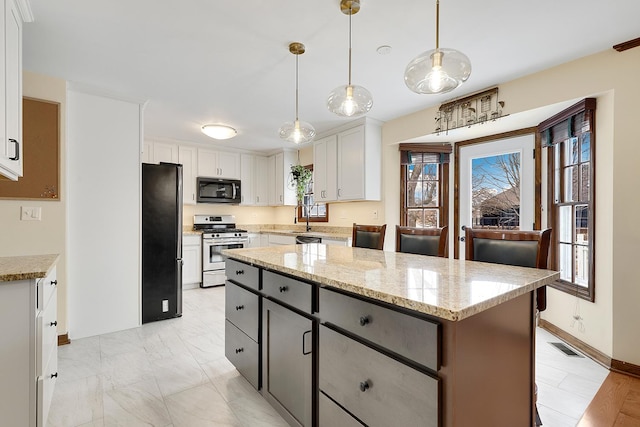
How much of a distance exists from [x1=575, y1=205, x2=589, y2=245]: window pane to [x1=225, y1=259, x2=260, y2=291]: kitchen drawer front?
2.87 m

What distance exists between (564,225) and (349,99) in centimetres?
264

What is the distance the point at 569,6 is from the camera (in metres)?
1.89

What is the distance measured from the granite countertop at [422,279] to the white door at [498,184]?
7.47 ft

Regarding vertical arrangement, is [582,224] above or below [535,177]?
below

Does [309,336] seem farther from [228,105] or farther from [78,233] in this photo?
[228,105]

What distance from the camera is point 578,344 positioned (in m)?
2.72

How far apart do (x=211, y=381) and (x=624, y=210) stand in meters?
3.30

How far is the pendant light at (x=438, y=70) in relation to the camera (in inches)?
56.9

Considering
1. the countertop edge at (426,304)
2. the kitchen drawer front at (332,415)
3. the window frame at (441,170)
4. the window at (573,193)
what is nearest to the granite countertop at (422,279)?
the countertop edge at (426,304)

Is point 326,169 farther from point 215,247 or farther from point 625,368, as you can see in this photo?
point 625,368

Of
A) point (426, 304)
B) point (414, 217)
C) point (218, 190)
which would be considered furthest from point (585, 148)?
point (218, 190)

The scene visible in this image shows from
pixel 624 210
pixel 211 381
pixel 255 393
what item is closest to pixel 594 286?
pixel 624 210

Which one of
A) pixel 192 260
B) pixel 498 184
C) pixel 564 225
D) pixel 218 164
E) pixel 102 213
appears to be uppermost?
pixel 218 164

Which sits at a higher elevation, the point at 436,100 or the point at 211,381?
the point at 436,100
